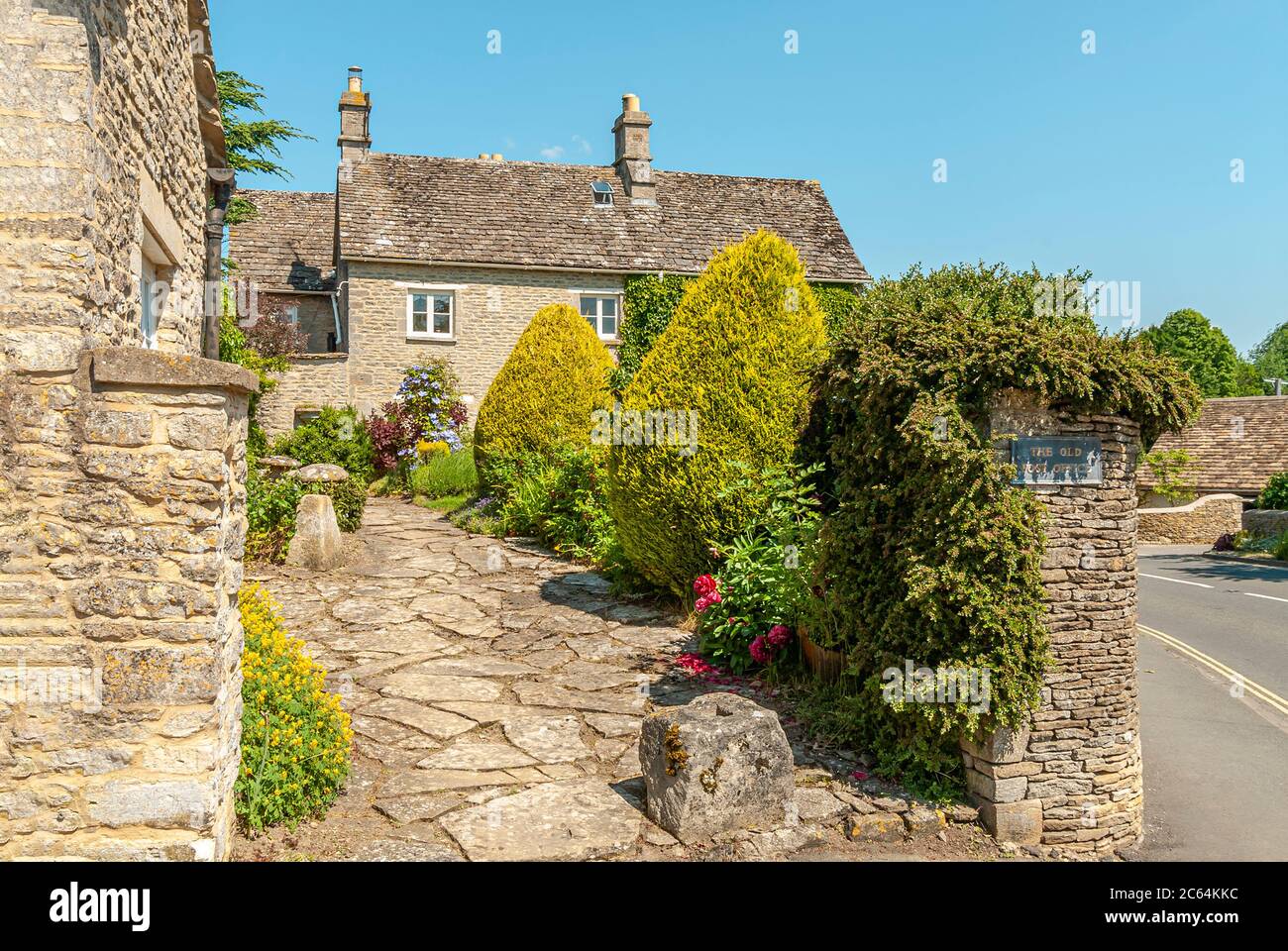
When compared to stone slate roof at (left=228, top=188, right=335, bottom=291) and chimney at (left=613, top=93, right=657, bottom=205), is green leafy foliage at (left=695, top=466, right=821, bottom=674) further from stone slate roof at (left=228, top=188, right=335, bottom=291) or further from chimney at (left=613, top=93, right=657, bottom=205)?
stone slate roof at (left=228, top=188, right=335, bottom=291)

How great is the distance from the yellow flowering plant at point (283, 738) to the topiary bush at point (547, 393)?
344 inches

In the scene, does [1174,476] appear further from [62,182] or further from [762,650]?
[62,182]

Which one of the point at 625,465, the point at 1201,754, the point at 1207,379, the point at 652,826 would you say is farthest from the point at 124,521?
the point at 1207,379

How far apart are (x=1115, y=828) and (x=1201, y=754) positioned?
2.21 m

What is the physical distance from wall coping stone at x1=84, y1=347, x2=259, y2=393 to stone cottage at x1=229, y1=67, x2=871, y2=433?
17625 mm

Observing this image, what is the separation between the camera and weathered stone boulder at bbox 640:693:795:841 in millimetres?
Answer: 4750

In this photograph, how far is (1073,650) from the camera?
5.39 m

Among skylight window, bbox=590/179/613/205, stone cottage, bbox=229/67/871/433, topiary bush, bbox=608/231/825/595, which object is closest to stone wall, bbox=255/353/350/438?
stone cottage, bbox=229/67/871/433

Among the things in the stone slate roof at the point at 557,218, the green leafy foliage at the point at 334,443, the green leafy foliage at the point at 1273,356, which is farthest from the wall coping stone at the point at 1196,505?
the green leafy foliage at the point at 1273,356

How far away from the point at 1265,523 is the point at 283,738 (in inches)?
1039

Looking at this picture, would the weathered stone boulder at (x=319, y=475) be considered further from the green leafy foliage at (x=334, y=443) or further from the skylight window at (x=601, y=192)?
the skylight window at (x=601, y=192)

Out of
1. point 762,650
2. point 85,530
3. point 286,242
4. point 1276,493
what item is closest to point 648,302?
point 286,242
